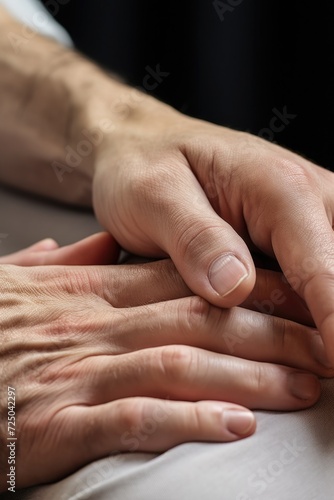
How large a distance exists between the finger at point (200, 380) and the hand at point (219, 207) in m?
0.06

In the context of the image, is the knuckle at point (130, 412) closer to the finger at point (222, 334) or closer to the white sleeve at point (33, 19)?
the finger at point (222, 334)

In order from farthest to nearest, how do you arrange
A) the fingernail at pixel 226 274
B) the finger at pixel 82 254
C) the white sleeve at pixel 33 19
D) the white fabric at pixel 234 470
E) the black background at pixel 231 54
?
the black background at pixel 231 54
the white sleeve at pixel 33 19
the finger at pixel 82 254
the fingernail at pixel 226 274
the white fabric at pixel 234 470

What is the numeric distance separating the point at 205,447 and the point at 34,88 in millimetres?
776

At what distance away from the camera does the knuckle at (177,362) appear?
0.69 m

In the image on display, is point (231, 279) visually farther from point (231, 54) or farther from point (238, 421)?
point (231, 54)

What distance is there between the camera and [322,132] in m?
1.88

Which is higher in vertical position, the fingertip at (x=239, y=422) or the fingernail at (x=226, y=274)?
the fingernail at (x=226, y=274)

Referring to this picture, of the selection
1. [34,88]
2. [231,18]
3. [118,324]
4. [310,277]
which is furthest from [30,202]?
[231,18]

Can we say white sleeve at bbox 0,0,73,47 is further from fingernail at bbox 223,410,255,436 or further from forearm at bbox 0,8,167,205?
fingernail at bbox 223,410,255,436

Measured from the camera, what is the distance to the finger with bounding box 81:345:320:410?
0.69 m

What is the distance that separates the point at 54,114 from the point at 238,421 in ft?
2.32

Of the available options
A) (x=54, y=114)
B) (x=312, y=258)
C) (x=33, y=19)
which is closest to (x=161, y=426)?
(x=312, y=258)

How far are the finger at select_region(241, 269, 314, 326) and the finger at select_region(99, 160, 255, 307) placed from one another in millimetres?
55

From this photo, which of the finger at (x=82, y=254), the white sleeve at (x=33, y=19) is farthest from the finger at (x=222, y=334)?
the white sleeve at (x=33, y=19)
